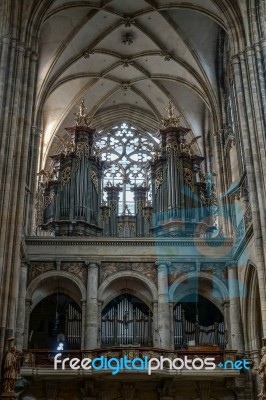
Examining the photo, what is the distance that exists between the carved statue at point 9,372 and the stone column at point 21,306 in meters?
2.98

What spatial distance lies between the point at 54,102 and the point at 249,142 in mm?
12871

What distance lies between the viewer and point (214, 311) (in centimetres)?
2116

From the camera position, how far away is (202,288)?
20641 mm

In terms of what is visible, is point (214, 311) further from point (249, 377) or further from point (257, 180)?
point (257, 180)

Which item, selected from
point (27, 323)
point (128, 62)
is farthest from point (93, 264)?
point (128, 62)

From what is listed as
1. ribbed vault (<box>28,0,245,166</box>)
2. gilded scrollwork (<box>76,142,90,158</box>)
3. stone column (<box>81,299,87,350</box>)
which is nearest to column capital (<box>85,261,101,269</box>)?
stone column (<box>81,299,87,350</box>)

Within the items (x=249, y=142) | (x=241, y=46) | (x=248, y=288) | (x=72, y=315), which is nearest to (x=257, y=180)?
(x=249, y=142)

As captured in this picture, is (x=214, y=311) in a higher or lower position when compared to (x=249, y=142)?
lower

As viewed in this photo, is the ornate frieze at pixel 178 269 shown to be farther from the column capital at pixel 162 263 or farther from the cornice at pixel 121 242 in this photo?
the cornice at pixel 121 242

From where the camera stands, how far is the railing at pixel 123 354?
1684 centimetres

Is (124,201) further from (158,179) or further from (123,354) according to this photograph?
(123,354)

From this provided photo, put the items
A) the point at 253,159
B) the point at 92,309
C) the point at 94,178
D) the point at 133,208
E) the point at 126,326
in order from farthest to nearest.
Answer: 1. the point at 133,208
2. the point at 94,178
3. the point at 126,326
4. the point at 92,309
5. the point at 253,159

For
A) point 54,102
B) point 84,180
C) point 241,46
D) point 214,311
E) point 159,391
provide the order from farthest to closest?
point 54,102 < point 84,180 < point 214,311 < point 241,46 < point 159,391

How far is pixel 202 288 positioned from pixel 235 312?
74.8 inches
